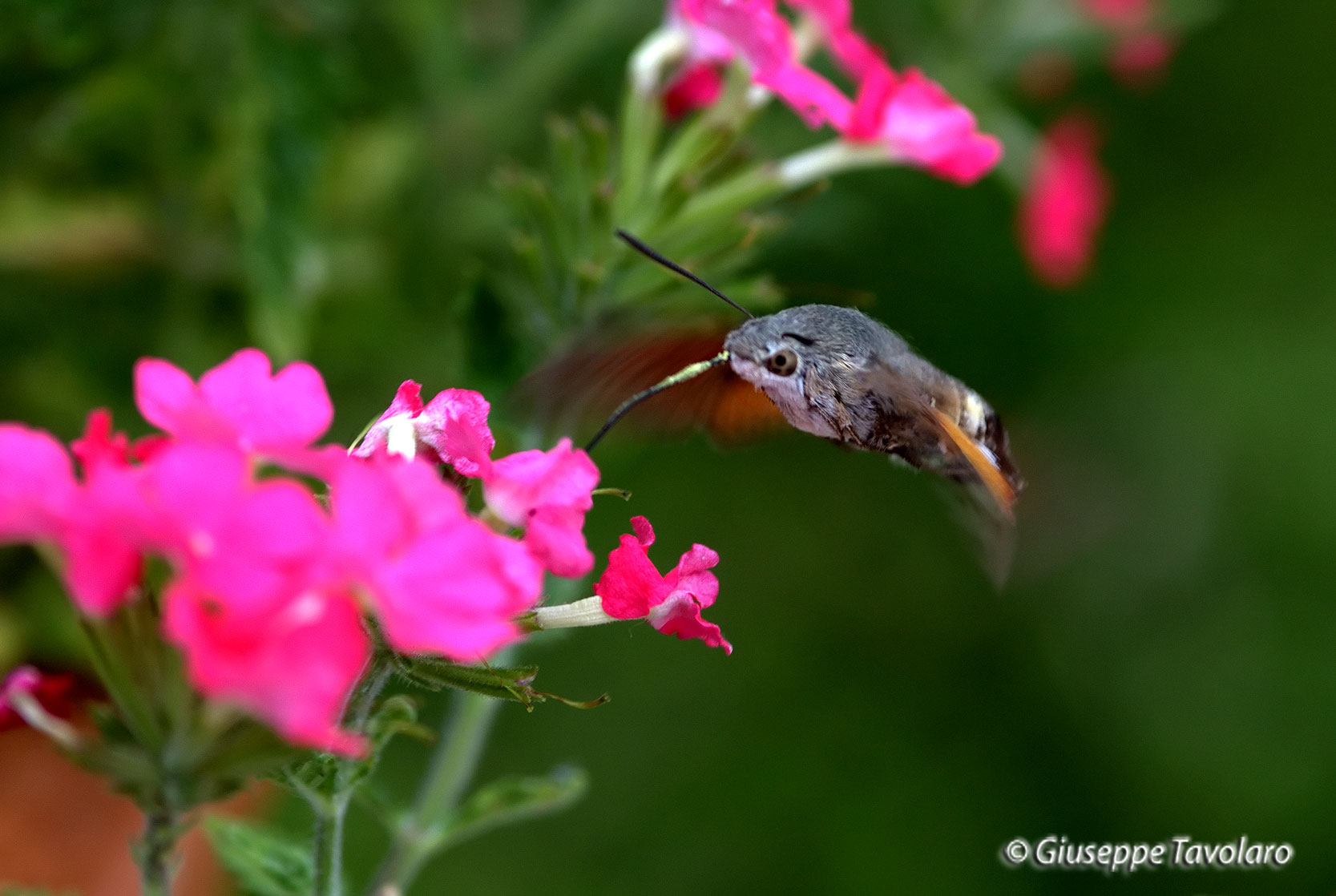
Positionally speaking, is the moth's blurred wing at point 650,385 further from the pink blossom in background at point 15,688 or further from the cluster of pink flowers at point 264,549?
the pink blossom in background at point 15,688

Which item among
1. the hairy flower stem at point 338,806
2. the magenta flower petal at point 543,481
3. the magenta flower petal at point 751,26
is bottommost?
the hairy flower stem at point 338,806

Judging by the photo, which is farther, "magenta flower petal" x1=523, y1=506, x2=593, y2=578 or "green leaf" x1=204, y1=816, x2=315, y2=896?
"green leaf" x1=204, y1=816, x2=315, y2=896

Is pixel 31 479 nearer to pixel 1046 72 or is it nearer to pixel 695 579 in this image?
pixel 695 579

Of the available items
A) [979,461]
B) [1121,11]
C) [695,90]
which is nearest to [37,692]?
[979,461]

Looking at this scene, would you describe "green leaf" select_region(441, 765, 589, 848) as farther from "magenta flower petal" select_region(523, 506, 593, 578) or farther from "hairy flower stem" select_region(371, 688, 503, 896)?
"magenta flower petal" select_region(523, 506, 593, 578)

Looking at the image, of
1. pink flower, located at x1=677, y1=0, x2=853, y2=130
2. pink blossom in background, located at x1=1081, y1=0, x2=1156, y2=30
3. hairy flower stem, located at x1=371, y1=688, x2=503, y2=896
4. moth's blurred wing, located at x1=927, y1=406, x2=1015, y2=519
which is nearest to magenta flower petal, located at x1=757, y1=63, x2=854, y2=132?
pink flower, located at x1=677, y1=0, x2=853, y2=130

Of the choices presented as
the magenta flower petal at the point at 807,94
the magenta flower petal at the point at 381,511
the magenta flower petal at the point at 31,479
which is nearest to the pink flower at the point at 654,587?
the magenta flower petal at the point at 381,511
